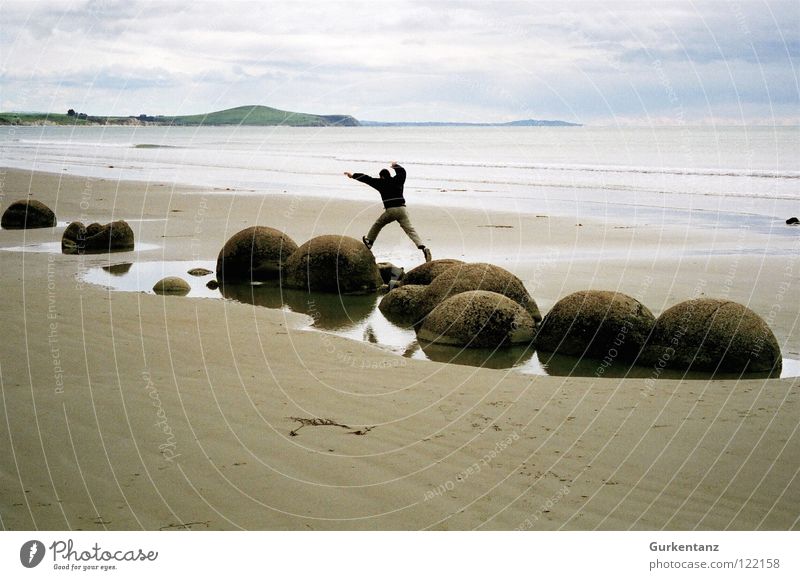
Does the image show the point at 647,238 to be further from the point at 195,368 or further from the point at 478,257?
the point at 195,368

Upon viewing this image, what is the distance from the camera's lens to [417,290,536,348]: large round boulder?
11.7m

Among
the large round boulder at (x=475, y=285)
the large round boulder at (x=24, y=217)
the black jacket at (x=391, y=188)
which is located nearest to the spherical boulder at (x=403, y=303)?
the large round boulder at (x=475, y=285)

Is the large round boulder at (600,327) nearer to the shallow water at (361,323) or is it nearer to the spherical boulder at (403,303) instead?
the shallow water at (361,323)

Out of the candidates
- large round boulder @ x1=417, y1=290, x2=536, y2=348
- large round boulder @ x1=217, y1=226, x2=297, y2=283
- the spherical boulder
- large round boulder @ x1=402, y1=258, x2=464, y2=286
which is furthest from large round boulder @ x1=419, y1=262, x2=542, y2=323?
large round boulder @ x1=217, y1=226, x2=297, y2=283

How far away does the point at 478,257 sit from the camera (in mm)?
19781

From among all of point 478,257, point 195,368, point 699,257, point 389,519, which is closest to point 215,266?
point 478,257

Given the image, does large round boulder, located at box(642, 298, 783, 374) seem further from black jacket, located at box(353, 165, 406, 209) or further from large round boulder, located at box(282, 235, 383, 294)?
black jacket, located at box(353, 165, 406, 209)

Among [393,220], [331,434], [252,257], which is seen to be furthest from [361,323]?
[331,434]

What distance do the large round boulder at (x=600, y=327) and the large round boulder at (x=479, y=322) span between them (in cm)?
48

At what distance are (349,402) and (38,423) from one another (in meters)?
2.70

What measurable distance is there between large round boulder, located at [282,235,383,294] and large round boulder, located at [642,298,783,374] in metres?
6.18

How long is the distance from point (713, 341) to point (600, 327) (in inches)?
52.3

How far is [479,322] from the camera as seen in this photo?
38.4 ft

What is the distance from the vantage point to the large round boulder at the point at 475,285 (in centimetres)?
1300
